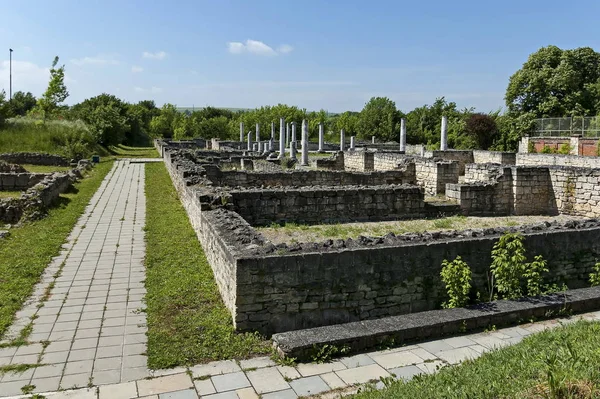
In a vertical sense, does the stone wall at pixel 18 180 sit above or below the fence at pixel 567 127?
below

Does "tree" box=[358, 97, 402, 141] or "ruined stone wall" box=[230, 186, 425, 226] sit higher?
"tree" box=[358, 97, 402, 141]

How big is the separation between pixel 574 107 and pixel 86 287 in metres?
42.6

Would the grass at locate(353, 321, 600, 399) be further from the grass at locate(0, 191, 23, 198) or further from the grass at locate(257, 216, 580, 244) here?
the grass at locate(0, 191, 23, 198)

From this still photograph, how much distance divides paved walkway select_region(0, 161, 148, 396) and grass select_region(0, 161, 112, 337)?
18cm

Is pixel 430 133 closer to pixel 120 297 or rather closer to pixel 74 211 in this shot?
pixel 74 211

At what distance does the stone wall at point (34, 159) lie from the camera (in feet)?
93.1

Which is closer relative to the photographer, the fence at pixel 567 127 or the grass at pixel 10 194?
the grass at pixel 10 194

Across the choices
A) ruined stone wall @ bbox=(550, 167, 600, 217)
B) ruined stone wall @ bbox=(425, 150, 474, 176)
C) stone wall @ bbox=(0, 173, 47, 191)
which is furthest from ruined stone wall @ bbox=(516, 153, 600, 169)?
stone wall @ bbox=(0, 173, 47, 191)

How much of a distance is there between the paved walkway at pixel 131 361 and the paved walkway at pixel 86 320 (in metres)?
0.01

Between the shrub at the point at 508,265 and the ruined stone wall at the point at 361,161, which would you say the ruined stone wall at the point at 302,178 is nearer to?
the ruined stone wall at the point at 361,161

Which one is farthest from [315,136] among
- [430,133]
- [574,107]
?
[574,107]

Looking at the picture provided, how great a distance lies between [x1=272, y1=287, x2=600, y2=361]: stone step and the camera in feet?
17.9

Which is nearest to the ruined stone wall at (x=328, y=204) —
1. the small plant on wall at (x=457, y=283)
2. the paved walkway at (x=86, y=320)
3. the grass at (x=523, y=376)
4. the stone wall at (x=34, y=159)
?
the paved walkway at (x=86, y=320)

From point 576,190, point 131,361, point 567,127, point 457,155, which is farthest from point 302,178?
point 567,127
